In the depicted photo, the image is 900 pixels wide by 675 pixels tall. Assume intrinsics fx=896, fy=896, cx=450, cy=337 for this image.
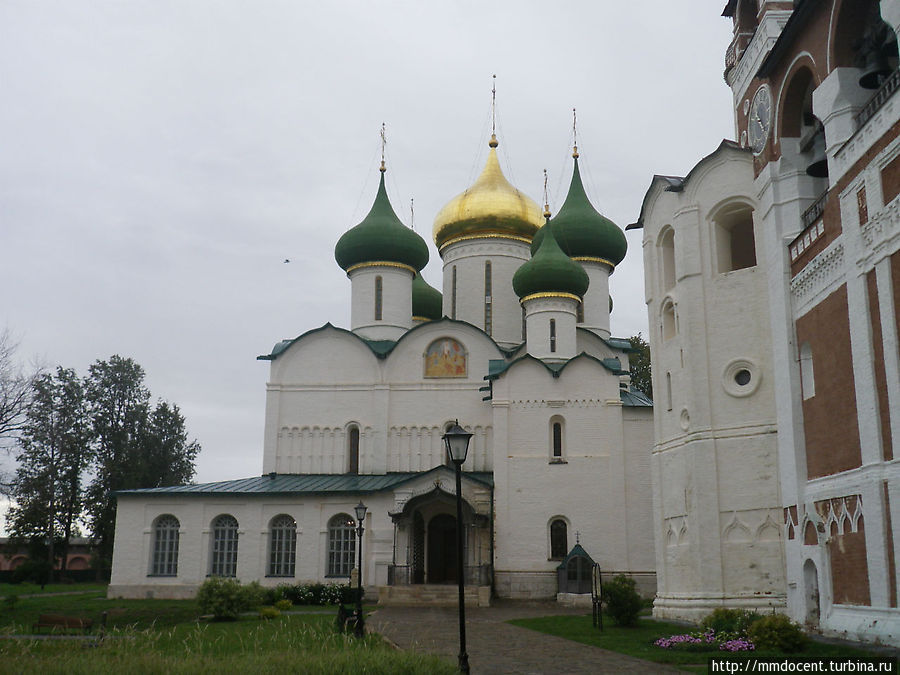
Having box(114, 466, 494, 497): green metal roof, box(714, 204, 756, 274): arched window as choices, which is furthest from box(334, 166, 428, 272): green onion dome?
box(714, 204, 756, 274): arched window

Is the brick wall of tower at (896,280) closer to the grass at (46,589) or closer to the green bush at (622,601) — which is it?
the green bush at (622,601)

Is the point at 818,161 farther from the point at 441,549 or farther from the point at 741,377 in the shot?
the point at 441,549

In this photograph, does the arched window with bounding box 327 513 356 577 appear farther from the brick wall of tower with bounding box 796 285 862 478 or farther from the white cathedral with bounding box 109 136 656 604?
the brick wall of tower with bounding box 796 285 862 478

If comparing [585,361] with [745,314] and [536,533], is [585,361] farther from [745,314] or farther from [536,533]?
[745,314]

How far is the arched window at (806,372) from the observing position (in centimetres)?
1429

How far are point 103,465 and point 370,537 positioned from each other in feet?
60.9

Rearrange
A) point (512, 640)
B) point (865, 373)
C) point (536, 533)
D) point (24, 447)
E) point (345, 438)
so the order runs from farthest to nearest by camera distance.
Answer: point (24, 447)
point (345, 438)
point (536, 533)
point (512, 640)
point (865, 373)

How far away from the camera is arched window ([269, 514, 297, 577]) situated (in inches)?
973

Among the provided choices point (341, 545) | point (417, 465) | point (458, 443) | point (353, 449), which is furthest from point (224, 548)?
point (458, 443)

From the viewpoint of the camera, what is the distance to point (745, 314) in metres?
16.6

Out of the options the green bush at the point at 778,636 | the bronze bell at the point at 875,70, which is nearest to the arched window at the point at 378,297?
the bronze bell at the point at 875,70

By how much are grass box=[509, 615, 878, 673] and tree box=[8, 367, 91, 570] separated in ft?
86.0

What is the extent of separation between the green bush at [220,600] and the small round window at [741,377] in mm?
10346

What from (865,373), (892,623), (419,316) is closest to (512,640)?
(892,623)
